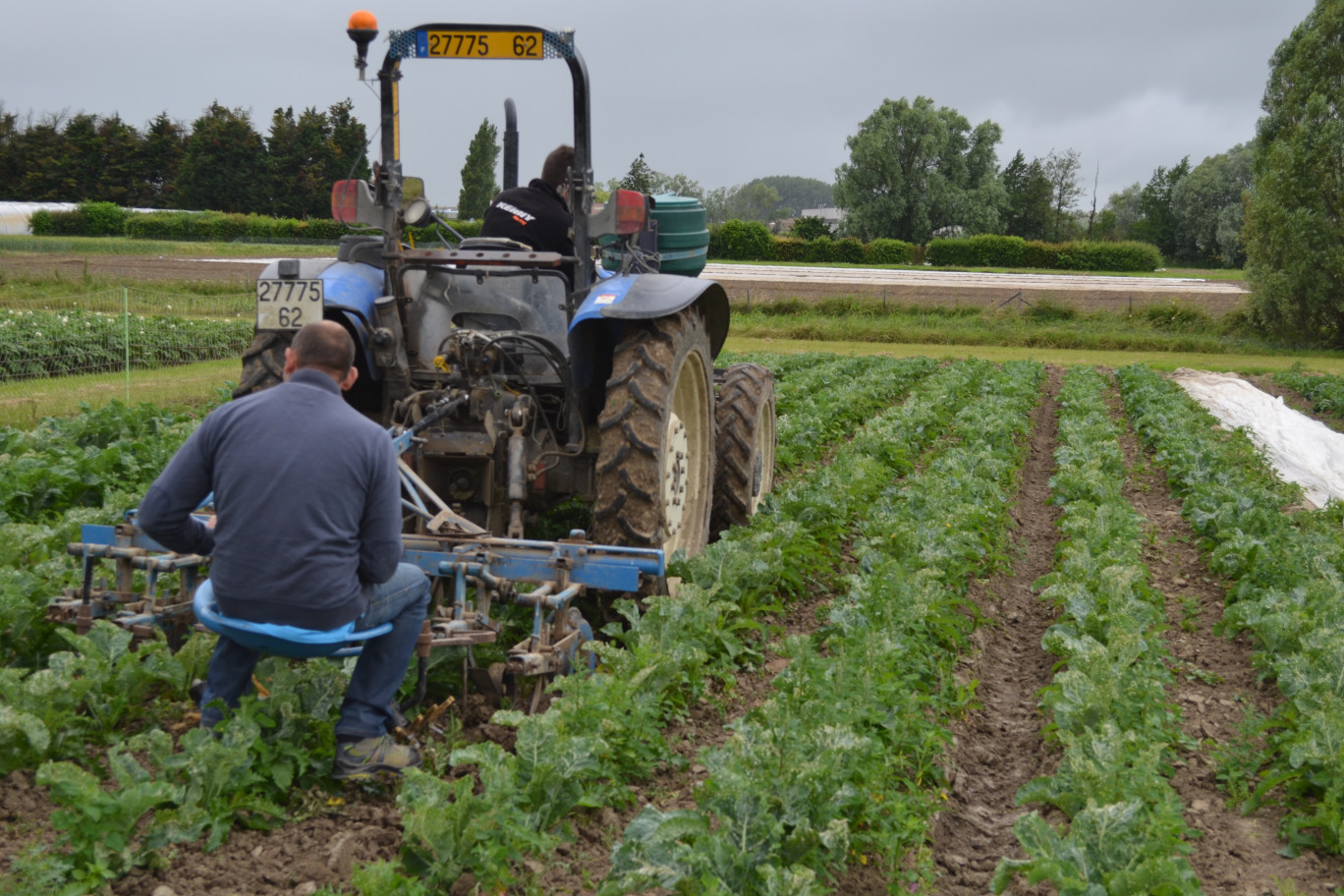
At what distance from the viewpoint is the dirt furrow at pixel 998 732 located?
4.12 meters

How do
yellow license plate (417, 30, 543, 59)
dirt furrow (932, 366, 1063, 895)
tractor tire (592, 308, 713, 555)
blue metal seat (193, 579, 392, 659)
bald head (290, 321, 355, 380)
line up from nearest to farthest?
blue metal seat (193, 579, 392, 659) → bald head (290, 321, 355, 380) → dirt furrow (932, 366, 1063, 895) → tractor tire (592, 308, 713, 555) → yellow license plate (417, 30, 543, 59)

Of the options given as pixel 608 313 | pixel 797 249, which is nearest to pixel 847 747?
pixel 608 313

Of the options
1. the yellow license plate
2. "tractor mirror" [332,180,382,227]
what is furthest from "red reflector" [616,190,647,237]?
"tractor mirror" [332,180,382,227]

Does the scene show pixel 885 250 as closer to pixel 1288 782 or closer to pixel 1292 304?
pixel 1292 304

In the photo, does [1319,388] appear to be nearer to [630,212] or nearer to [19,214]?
[630,212]

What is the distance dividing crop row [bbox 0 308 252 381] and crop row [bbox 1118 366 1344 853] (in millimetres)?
13028

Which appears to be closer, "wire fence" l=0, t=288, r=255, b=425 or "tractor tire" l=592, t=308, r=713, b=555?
"tractor tire" l=592, t=308, r=713, b=555

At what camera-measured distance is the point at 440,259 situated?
5.61 metres

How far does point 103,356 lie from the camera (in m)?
17.1

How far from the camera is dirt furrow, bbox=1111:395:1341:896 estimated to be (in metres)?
3.96

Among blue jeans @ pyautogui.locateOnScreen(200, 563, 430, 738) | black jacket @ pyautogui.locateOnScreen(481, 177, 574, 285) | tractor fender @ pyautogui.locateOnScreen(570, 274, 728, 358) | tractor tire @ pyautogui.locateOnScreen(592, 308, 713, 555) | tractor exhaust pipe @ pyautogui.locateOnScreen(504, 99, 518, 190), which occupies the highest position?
tractor exhaust pipe @ pyautogui.locateOnScreen(504, 99, 518, 190)

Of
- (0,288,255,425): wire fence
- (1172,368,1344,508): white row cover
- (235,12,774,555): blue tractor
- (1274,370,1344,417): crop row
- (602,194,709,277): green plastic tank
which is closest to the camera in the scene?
(235,12,774,555): blue tractor

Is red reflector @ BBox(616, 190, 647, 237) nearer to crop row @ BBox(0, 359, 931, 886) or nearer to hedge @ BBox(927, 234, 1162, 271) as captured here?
crop row @ BBox(0, 359, 931, 886)

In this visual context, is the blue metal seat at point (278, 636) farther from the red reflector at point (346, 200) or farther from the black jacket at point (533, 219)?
the black jacket at point (533, 219)
